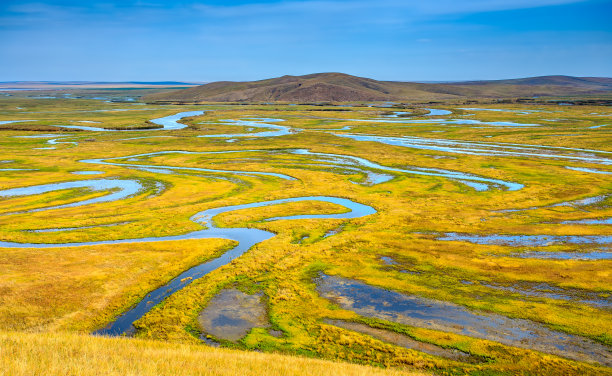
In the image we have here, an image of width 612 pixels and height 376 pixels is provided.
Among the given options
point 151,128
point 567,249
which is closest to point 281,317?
point 567,249

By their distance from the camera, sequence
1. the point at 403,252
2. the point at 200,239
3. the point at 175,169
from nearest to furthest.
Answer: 1. the point at 403,252
2. the point at 200,239
3. the point at 175,169

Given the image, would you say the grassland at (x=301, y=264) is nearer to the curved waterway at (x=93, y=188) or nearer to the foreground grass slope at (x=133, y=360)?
→ the foreground grass slope at (x=133, y=360)

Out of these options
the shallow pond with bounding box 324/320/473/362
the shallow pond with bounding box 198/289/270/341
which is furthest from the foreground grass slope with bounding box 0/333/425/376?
the shallow pond with bounding box 324/320/473/362

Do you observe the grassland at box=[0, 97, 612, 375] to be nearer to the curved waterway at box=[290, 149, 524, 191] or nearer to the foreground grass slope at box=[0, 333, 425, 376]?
the foreground grass slope at box=[0, 333, 425, 376]

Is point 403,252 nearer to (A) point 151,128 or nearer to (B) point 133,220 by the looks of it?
(B) point 133,220

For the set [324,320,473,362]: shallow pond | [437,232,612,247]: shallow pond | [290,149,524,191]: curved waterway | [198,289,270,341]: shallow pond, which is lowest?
[198,289,270,341]: shallow pond

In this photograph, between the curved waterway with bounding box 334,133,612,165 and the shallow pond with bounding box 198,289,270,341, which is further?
the curved waterway with bounding box 334,133,612,165

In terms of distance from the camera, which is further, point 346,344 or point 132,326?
point 132,326
